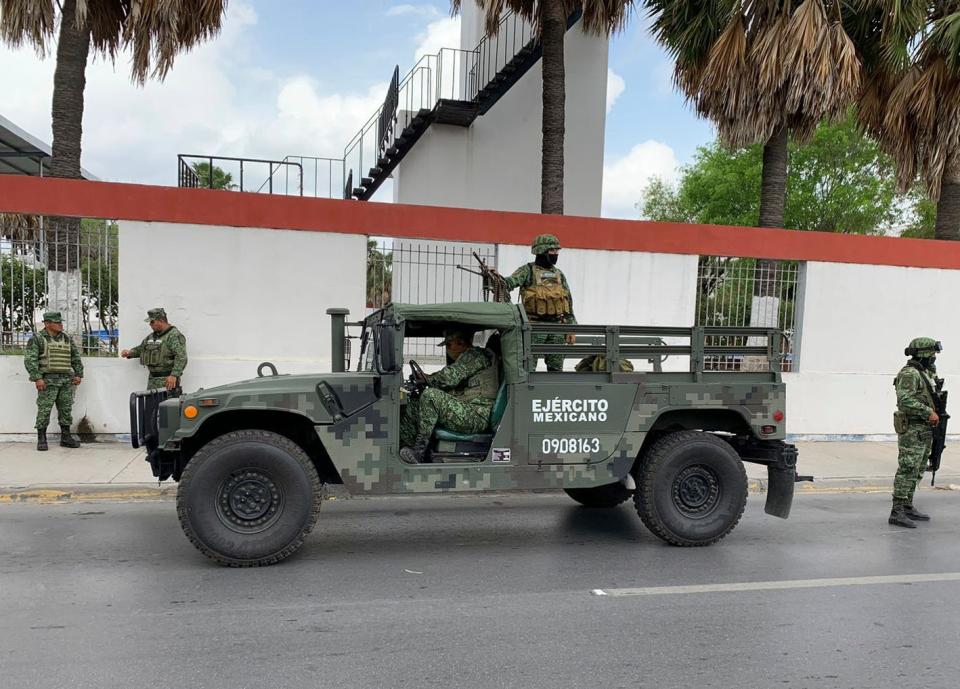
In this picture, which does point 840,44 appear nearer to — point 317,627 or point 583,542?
point 583,542

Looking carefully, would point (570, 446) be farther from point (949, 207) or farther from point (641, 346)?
point (949, 207)

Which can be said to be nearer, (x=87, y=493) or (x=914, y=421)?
(x=914, y=421)

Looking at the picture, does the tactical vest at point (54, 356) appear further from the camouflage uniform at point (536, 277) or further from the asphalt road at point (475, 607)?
the camouflage uniform at point (536, 277)

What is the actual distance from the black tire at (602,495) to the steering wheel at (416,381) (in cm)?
175

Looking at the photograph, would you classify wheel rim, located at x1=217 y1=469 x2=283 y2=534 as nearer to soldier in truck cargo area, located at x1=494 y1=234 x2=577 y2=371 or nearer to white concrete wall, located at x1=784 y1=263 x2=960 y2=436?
soldier in truck cargo area, located at x1=494 y1=234 x2=577 y2=371

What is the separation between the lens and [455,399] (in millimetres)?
4965

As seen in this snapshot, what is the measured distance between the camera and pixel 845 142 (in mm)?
24391

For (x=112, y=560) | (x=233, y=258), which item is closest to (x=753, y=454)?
(x=112, y=560)

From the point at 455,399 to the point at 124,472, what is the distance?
14.2ft

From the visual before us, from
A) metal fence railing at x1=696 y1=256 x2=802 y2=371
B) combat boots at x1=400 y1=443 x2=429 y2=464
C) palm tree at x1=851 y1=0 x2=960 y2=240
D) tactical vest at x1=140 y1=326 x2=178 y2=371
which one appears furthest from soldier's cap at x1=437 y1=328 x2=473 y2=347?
palm tree at x1=851 y1=0 x2=960 y2=240

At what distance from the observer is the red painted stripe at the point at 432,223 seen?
8219mm

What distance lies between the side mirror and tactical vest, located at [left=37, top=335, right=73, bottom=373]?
17.4ft

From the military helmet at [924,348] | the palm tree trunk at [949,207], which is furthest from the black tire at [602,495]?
the palm tree trunk at [949,207]

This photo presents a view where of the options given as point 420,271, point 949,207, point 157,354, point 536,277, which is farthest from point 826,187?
point 157,354
